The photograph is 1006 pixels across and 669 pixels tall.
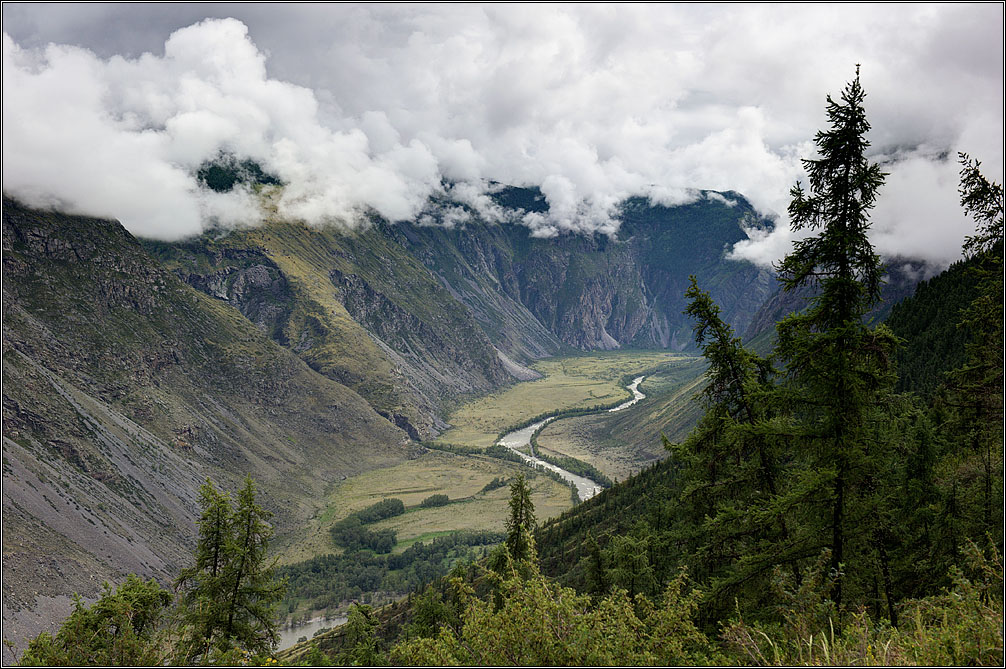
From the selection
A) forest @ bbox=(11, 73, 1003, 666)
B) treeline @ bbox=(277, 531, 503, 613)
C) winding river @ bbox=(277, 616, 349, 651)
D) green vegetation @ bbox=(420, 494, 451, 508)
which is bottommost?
winding river @ bbox=(277, 616, 349, 651)

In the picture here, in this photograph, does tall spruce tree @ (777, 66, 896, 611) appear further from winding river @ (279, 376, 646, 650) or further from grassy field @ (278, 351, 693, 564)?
grassy field @ (278, 351, 693, 564)

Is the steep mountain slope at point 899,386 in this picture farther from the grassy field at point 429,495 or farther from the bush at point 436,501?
the bush at point 436,501

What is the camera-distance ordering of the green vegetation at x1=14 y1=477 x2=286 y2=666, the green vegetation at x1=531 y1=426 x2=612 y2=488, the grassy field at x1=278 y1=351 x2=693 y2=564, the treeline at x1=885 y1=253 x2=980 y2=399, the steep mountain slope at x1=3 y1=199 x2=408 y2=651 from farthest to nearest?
the green vegetation at x1=531 y1=426 x2=612 y2=488 → the grassy field at x1=278 y1=351 x2=693 y2=564 → the steep mountain slope at x1=3 y1=199 x2=408 y2=651 → the treeline at x1=885 y1=253 x2=980 y2=399 → the green vegetation at x1=14 y1=477 x2=286 y2=666

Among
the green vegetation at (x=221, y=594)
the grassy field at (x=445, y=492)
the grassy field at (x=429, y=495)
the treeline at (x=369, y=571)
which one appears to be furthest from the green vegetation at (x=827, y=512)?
the grassy field at (x=429, y=495)

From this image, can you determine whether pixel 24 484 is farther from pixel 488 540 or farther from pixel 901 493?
pixel 901 493

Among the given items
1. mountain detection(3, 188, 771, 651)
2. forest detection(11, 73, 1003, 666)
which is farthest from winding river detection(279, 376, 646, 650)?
forest detection(11, 73, 1003, 666)

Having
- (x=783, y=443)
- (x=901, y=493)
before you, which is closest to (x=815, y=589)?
(x=783, y=443)
